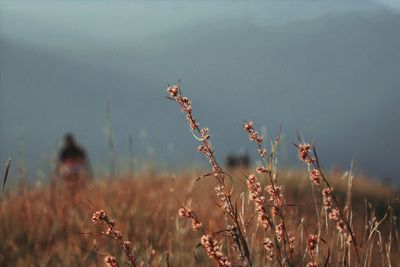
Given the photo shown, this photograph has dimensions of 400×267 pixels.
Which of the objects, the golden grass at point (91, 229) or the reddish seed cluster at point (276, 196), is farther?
the golden grass at point (91, 229)

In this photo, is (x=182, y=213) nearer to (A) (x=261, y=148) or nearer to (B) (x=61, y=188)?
(A) (x=261, y=148)

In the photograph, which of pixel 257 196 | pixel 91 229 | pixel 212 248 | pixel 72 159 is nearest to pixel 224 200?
pixel 257 196

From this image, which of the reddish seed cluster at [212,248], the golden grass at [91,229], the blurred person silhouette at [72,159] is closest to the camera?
the reddish seed cluster at [212,248]

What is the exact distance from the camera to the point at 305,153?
74.5 inches

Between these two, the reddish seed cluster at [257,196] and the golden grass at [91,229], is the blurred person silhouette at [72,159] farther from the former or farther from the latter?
the reddish seed cluster at [257,196]

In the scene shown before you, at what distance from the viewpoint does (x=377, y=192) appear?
11477 mm

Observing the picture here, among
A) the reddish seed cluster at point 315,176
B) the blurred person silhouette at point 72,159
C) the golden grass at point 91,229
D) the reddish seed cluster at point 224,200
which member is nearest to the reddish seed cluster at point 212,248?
the reddish seed cluster at point 224,200

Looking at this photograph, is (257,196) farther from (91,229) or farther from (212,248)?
(91,229)

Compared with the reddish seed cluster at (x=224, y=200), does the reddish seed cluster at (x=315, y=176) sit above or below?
above

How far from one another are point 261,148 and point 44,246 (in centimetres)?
286

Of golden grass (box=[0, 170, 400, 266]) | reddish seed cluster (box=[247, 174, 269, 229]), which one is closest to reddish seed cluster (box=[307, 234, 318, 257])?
reddish seed cluster (box=[247, 174, 269, 229])

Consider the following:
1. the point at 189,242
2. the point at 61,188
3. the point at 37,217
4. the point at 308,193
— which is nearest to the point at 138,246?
the point at 189,242

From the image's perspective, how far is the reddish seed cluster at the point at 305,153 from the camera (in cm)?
188

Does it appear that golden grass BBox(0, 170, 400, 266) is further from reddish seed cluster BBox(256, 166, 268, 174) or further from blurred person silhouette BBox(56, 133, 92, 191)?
blurred person silhouette BBox(56, 133, 92, 191)
